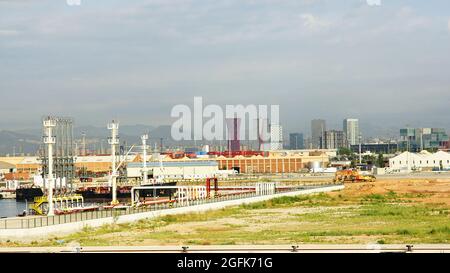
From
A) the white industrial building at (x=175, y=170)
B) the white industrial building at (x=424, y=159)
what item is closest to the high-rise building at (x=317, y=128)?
the white industrial building at (x=424, y=159)

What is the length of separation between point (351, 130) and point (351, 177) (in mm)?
27435

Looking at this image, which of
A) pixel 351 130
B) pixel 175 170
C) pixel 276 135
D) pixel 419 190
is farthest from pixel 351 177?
pixel 276 135

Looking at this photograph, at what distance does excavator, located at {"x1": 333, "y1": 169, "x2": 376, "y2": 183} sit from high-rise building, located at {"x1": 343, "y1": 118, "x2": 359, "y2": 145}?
25.6 meters

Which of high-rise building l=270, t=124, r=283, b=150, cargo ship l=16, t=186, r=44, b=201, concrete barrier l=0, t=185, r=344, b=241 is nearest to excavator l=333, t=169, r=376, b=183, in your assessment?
cargo ship l=16, t=186, r=44, b=201

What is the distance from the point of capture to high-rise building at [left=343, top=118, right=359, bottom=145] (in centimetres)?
439

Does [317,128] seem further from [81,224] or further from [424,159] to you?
[424,159]

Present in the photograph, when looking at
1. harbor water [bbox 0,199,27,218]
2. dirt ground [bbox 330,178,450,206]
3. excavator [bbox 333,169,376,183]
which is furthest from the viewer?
excavator [bbox 333,169,376,183]

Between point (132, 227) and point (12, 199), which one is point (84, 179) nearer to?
point (12, 199)

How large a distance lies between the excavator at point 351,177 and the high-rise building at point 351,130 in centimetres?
2556

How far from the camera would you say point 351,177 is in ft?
104

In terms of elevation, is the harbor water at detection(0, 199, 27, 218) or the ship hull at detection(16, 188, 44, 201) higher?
the ship hull at detection(16, 188, 44, 201)

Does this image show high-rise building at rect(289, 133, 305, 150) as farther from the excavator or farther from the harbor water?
the excavator
